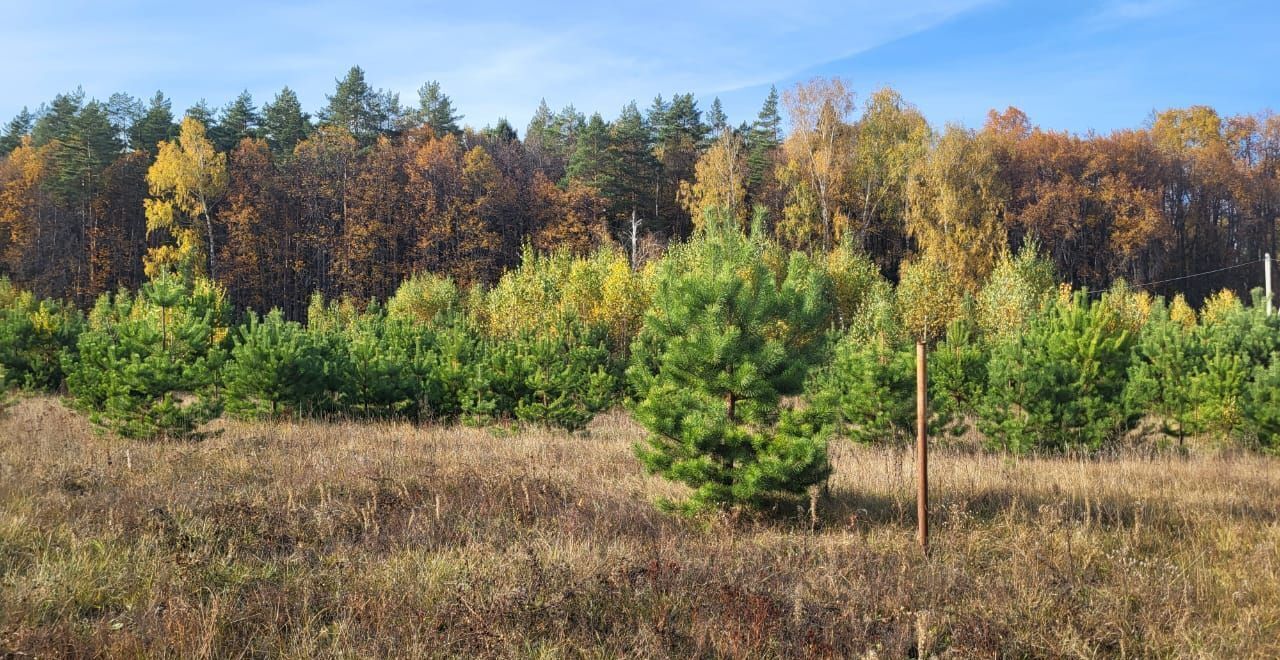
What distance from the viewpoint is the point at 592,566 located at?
5.20 metres

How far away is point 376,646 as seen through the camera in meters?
3.98

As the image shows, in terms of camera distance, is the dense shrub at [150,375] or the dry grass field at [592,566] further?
the dense shrub at [150,375]

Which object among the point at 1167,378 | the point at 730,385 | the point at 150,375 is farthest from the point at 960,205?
the point at 150,375

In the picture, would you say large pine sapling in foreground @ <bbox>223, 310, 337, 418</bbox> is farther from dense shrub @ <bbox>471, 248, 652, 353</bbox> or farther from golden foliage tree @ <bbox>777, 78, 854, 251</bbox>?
golden foliage tree @ <bbox>777, 78, 854, 251</bbox>

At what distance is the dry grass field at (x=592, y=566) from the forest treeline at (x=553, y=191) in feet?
106

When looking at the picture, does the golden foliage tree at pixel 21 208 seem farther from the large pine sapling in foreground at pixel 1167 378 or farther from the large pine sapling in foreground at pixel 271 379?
the large pine sapling in foreground at pixel 1167 378

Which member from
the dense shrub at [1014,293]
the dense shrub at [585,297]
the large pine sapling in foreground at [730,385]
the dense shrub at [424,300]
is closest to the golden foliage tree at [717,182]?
the dense shrub at [585,297]

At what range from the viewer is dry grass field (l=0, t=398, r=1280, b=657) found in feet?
13.8

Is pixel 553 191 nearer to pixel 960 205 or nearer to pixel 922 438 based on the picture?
pixel 960 205

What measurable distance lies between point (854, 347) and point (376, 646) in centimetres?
1208

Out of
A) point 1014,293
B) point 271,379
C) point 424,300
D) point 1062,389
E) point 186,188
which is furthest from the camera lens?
point 186,188

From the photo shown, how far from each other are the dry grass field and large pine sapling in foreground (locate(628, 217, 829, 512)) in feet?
1.52

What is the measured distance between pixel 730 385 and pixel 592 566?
6.59ft

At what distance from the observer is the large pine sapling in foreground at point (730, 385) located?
6293mm
